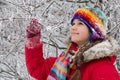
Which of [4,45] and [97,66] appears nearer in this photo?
[97,66]

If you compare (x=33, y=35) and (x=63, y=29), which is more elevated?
(x=33, y=35)

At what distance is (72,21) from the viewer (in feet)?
9.24

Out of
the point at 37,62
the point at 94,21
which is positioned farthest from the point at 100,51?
the point at 37,62

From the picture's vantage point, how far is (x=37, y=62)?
2.78 meters

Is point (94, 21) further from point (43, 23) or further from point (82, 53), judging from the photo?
point (43, 23)

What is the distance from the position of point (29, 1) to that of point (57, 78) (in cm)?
446

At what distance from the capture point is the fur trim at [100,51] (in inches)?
97.7

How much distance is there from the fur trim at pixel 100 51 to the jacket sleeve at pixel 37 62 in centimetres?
44

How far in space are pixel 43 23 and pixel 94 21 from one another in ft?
12.7

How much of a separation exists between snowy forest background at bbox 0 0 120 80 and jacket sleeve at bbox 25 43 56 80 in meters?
3.24

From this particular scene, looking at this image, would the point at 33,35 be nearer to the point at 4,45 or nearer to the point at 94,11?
the point at 94,11

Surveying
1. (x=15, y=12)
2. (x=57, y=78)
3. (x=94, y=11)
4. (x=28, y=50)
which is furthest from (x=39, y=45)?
(x=15, y=12)

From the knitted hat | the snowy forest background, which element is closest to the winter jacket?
the knitted hat

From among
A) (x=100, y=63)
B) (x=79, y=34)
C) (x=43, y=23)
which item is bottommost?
(x=43, y=23)
